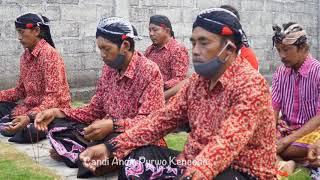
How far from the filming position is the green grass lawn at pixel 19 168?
4480mm

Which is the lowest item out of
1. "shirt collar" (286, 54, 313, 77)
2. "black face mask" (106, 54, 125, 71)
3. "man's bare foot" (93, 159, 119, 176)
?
"man's bare foot" (93, 159, 119, 176)

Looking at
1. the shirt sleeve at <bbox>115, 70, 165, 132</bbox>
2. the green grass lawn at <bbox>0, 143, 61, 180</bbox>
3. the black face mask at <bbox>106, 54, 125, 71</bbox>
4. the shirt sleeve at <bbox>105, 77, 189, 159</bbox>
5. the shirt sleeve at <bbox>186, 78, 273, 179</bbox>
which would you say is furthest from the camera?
the green grass lawn at <bbox>0, 143, 61, 180</bbox>

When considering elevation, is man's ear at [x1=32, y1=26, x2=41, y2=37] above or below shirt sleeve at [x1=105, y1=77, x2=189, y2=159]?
above

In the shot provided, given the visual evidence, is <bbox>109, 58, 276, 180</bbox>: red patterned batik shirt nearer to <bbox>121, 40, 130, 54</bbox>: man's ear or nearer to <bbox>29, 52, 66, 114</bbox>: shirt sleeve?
<bbox>121, 40, 130, 54</bbox>: man's ear

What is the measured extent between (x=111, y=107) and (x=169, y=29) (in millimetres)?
2787

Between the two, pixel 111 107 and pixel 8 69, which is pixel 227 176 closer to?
pixel 111 107

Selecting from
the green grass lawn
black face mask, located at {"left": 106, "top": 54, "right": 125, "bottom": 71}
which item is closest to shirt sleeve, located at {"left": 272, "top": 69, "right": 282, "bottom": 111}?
black face mask, located at {"left": 106, "top": 54, "right": 125, "bottom": 71}

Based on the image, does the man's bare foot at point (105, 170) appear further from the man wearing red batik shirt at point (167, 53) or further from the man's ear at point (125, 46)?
the man wearing red batik shirt at point (167, 53)

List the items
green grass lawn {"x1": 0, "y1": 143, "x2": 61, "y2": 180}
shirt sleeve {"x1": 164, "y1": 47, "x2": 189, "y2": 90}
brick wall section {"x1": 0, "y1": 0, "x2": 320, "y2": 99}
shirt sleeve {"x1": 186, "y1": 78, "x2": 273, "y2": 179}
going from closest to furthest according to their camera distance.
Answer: shirt sleeve {"x1": 186, "y1": 78, "x2": 273, "y2": 179} → green grass lawn {"x1": 0, "y1": 143, "x2": 61, "y2": 180} → shirt sleeve {"x1": 164, "y1": 47, "x2": 189, "y2": 90} → brick wall section {"x1": 0, "y1": 0, "x2": 320, "y2": 99}

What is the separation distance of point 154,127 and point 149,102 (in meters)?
0.88

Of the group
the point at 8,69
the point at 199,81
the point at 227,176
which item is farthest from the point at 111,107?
the point at 8,69

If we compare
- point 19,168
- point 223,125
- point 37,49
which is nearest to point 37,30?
point 37,49

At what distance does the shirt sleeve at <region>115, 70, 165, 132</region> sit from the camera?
13.4 feet

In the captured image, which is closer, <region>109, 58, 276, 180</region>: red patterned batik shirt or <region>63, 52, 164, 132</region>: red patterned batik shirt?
<region>109, 58, 276, 180</region>: red patterned batik shirt
